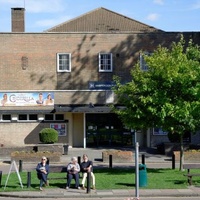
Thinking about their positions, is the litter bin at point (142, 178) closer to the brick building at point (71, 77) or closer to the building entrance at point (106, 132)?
the brick building at point (71, 77)

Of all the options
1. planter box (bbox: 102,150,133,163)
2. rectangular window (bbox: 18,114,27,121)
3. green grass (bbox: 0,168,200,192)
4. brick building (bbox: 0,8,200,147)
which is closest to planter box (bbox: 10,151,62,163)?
planter box (bbox: 102,150,133,163)

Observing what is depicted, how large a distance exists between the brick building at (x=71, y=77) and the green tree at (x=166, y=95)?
49.9 ft

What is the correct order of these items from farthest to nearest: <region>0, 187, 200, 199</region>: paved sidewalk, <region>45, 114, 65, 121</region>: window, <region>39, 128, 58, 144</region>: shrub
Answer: <region>45, 114, 65, 121</region>: window
<region>39, 128, 58, 144</region>: shrub
<region>0, 187, 200, 199</region>: paved sidewalk

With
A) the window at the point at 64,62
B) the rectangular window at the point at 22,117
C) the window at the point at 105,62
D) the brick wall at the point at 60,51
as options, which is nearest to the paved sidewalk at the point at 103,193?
the rectangular window at the point at 22,117

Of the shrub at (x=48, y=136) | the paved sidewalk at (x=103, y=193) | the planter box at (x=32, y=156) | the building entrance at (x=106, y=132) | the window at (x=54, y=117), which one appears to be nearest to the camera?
the paved sidewalk at (x=103, y=193)

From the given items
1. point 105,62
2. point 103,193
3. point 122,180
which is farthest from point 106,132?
point 103,193

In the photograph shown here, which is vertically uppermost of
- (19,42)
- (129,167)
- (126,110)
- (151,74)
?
(19,42)

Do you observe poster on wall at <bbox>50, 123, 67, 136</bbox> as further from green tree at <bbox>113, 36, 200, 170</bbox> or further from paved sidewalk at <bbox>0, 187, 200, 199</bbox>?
paved sidewalk at <bbox>0, 187, 200, 199</bbox>

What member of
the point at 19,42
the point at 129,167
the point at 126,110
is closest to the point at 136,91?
the point at 126,110

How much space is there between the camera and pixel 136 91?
79.3 feet

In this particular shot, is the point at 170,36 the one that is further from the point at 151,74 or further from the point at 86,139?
the point at 151,74

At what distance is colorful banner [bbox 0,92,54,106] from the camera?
39.5m

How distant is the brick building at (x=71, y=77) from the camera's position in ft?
130

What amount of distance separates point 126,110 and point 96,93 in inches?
616
